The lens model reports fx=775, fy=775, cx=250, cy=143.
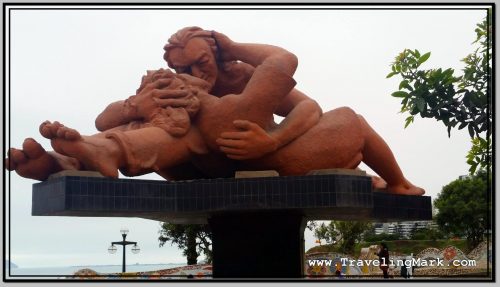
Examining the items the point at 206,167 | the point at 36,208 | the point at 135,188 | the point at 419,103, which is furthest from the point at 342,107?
the point at 36,208

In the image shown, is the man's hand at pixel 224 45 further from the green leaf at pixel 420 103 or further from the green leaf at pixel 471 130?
the green leaf at pixel 471 130

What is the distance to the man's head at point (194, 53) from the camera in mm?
11828

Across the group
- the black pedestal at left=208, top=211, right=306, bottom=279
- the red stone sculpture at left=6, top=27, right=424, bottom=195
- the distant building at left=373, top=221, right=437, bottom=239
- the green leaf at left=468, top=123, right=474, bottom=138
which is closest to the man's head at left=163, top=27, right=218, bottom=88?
the red stone sculpture at left=6, top=27, right=424, bottom=195

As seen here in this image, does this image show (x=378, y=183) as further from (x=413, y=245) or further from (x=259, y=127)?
(x=413, y=245)

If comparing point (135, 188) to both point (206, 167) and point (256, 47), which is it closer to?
point (206, 167)

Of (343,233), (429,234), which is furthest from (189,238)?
(429,234)

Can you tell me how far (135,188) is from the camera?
10609mm

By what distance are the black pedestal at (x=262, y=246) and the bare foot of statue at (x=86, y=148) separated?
7.29ft

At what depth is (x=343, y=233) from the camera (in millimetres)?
33438

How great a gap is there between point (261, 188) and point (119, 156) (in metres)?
2.01

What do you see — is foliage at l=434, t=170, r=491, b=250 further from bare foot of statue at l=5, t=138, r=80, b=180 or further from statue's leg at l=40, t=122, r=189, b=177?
bare foot of statue at l=5, t=138, r=80, b=180

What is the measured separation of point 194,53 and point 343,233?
22.8 meters

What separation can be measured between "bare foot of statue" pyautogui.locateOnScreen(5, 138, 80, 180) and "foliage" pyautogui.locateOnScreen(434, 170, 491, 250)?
2534 centimetres

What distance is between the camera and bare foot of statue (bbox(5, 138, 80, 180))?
10.3 metres
